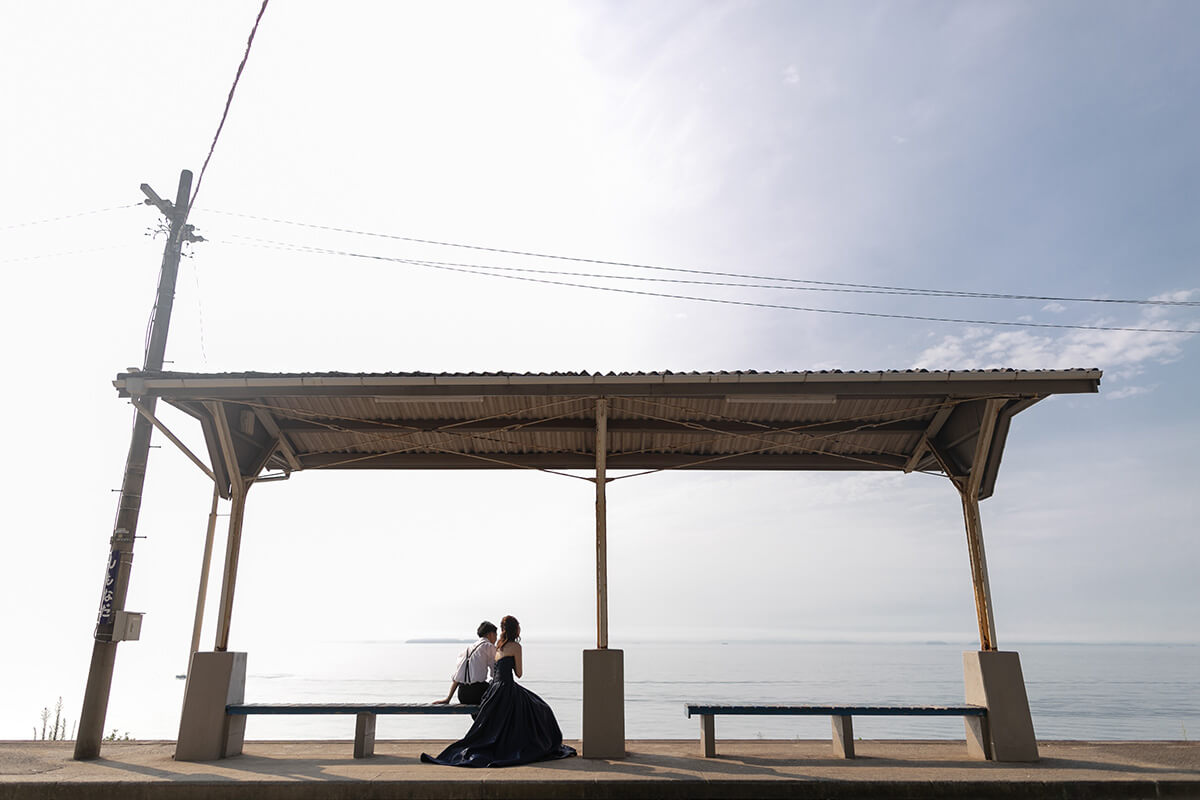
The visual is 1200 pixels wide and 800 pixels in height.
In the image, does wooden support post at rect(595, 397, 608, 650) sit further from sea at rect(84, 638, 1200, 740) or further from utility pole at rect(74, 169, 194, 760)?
sea at rect(84, 638, 1200, 740)

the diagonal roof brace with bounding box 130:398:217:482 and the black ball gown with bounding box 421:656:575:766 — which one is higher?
the diagonal roof brace with bounding box 130:398:217:482

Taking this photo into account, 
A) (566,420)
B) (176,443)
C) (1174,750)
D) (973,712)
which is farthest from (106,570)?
(1174,750)

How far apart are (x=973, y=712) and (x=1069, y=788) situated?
1.70 meters

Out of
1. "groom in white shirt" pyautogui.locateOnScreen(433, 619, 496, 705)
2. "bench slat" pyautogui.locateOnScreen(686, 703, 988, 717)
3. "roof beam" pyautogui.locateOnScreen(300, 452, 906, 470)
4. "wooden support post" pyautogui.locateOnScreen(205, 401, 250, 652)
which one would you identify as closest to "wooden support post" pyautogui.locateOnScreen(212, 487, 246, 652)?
"wooden support post" pyautogui.locateOnScreen(205, 401, 250, 652)

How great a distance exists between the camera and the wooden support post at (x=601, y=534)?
850 centimetres

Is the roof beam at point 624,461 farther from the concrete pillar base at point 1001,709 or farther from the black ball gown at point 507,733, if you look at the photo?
the black ball gown at point 507,733

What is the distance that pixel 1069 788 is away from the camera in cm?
662

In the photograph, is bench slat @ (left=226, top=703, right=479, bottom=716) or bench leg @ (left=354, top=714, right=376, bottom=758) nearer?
bench slat @ (left=226, top=703, right=479, bottom=716)

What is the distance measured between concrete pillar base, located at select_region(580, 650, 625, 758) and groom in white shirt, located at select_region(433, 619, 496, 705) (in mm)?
1182

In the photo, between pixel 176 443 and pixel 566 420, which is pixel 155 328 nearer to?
pixel 176 443

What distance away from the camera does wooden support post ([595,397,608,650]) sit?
8.50m

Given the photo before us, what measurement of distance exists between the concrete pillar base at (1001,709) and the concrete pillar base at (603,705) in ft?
12.4

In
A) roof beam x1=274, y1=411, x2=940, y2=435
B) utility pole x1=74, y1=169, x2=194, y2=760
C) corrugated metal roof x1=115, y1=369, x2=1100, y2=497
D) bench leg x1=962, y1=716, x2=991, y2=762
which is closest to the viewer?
bench leg x1=962, y1=716, x2=991, y2=762

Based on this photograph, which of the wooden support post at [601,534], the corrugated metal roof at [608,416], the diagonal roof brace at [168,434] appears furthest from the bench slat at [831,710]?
the diagonal roof brace at [168,434]
